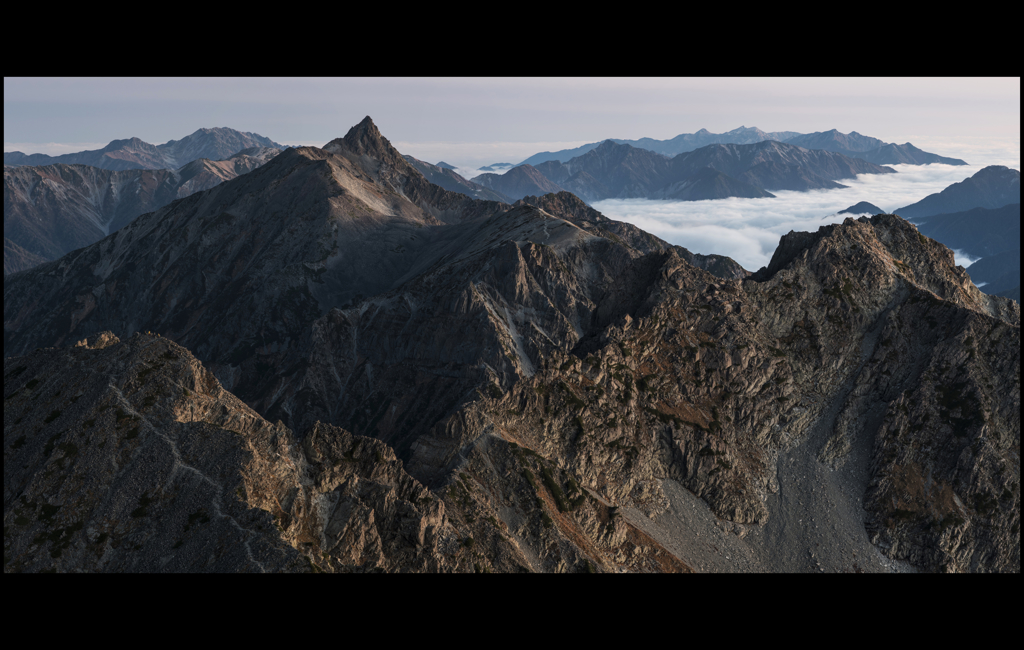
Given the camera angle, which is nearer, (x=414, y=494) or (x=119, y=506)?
(x=119, y=506)

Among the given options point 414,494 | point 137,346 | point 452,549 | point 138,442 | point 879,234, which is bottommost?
point 452,549

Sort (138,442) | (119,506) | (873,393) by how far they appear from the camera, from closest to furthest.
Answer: (119,506), (138,442), (873,393)

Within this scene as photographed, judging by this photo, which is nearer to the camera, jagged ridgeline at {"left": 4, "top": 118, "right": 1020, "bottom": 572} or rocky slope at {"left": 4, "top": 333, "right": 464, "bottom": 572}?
rocky slope at {"left": 4, "top": 333, "right": 464, "bottom": 572}

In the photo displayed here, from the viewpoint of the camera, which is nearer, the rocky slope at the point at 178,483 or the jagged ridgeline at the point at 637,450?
the rocky slope at the point at 178,483

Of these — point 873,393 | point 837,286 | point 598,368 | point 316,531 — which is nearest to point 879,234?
point 837,286

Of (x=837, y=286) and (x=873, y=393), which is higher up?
(x=837, y=286)

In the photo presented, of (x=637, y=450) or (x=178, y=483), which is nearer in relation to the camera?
(x=178, y=483)

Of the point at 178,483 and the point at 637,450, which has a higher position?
the point at 178,483
